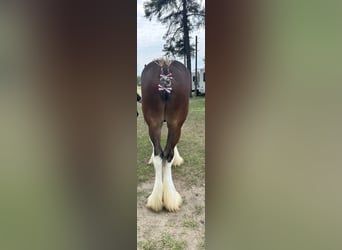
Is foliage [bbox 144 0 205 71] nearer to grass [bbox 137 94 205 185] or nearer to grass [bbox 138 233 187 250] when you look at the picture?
grass [bbox 137 94 205 185]

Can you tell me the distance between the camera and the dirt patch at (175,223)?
31.1 inches

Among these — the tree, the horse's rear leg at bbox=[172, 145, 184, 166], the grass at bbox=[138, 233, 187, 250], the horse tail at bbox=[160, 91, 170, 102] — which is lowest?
the grass at bbox=[138, 233, 187, 250]

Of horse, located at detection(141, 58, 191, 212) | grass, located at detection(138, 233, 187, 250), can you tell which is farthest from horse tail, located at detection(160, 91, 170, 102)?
grass, located at detection(138, 233, 187, 250)

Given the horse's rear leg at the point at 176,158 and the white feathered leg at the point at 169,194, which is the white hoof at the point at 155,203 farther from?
the horse's rear leg at the point at 176,158

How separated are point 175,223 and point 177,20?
0.62m

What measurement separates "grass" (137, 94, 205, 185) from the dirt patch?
1.3 inches

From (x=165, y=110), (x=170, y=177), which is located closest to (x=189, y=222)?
(x=170, y=177)

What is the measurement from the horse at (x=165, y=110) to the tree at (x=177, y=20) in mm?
44

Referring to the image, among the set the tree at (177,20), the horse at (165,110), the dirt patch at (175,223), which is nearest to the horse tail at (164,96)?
the horse at (165,110)

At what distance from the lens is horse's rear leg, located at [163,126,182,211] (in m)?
0.82

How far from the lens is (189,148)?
830mm
